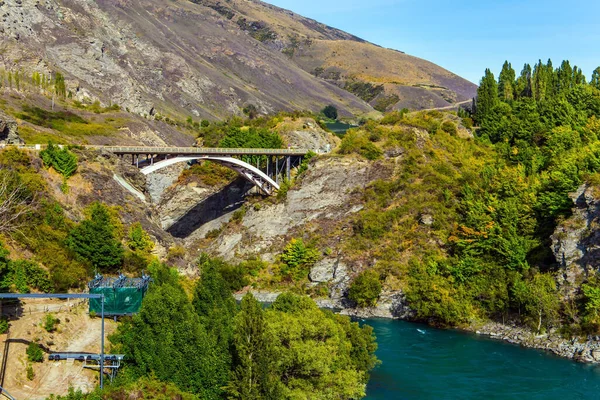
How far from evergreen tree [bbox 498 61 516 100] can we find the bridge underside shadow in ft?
128

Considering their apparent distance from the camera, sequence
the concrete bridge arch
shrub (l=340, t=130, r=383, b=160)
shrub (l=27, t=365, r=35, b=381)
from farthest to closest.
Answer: shrub (l=340, t=130, r=383, b=160) → the concrete bridge arch → shrub (l=27, t=365, r=35, b=381)

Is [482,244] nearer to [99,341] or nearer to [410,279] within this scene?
[410,279]

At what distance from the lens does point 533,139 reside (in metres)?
73.6

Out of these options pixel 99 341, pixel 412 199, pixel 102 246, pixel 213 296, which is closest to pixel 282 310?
pixel 213 296

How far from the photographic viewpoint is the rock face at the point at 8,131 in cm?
5719

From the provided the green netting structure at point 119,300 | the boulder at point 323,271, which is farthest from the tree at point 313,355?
the boulder at point 323,271

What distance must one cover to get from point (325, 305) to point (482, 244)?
1556 cm

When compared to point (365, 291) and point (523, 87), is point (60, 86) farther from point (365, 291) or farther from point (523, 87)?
point (523, 87)

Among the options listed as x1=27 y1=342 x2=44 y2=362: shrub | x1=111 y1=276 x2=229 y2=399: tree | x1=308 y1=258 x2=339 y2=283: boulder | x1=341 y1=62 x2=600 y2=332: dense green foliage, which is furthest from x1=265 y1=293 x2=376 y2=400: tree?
x1=308 y1=258 x2=339 y2=283: boulder

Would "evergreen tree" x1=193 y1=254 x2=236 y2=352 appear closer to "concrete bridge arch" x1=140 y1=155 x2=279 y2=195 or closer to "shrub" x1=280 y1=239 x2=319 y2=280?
"shrub" x1=280 y1=239 x2=319 y2=280

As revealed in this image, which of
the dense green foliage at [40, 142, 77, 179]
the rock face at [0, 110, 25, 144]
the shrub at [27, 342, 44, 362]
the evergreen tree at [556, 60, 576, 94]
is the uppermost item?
the evergreen tree at [556, 60, 576, 94]

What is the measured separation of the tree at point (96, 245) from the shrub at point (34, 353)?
12.2 meters

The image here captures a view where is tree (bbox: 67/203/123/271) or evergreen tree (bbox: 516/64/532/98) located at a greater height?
evergreen tree (bbox: 516/64/532/98)

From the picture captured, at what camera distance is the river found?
3666 centimetres
